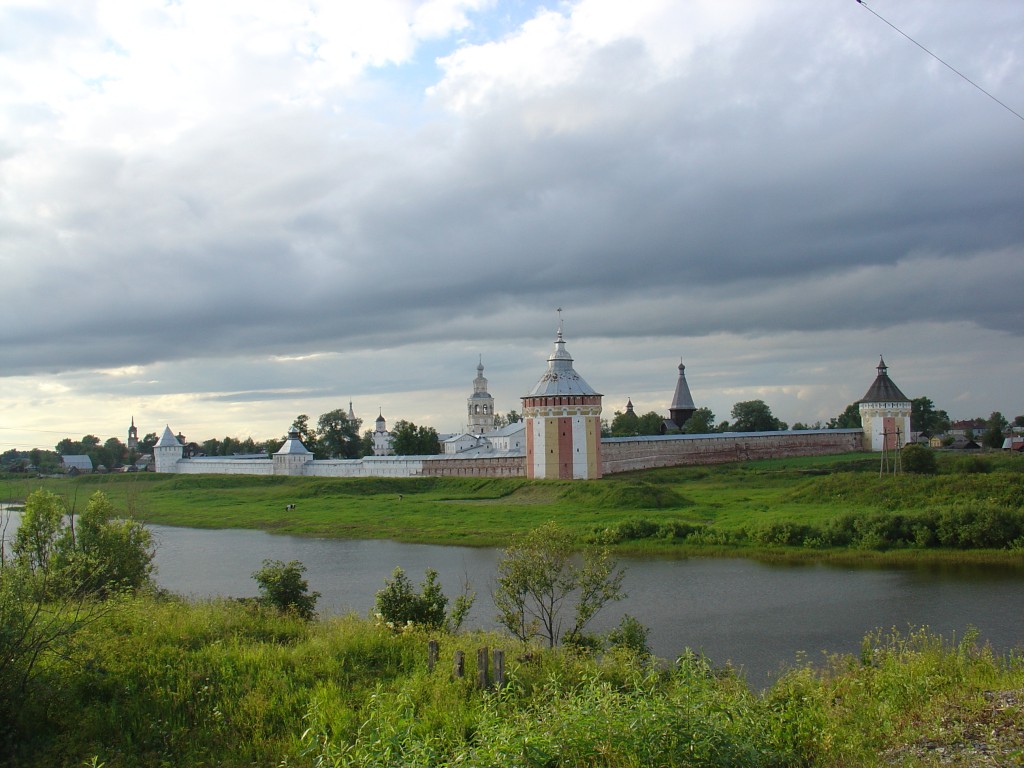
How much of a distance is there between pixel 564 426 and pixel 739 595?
69.7 feet

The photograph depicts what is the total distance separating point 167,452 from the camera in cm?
5778

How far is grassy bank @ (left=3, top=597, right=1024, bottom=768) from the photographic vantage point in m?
5.11

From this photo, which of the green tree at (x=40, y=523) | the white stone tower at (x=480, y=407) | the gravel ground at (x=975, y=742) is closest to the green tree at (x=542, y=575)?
the gravel ground at (x=975, y=742)

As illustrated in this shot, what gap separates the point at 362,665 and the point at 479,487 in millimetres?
30359

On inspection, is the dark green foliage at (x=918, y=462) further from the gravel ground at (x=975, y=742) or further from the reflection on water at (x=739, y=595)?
the gravel ground at (x=975, y=742)

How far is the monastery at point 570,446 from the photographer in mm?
36688

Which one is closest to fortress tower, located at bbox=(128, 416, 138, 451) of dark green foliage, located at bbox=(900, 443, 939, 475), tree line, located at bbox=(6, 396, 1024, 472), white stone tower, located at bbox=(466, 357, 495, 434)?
tree line, located at bbox=(6, 396, 1024, 472)

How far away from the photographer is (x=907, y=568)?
18188 millimetres

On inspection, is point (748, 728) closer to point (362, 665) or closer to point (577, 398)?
point (362, 665)

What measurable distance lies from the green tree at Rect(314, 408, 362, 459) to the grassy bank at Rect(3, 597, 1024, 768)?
4909 centimetres

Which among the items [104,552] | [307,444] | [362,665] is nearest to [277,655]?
[362,665]

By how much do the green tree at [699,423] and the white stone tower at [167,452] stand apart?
1410 inches

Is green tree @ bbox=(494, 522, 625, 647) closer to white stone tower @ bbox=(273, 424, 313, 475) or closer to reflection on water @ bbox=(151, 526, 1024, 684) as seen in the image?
reflection on water @ bbox=(151, 526, 1024, 684)

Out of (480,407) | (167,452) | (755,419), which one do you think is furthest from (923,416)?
(167,452)
